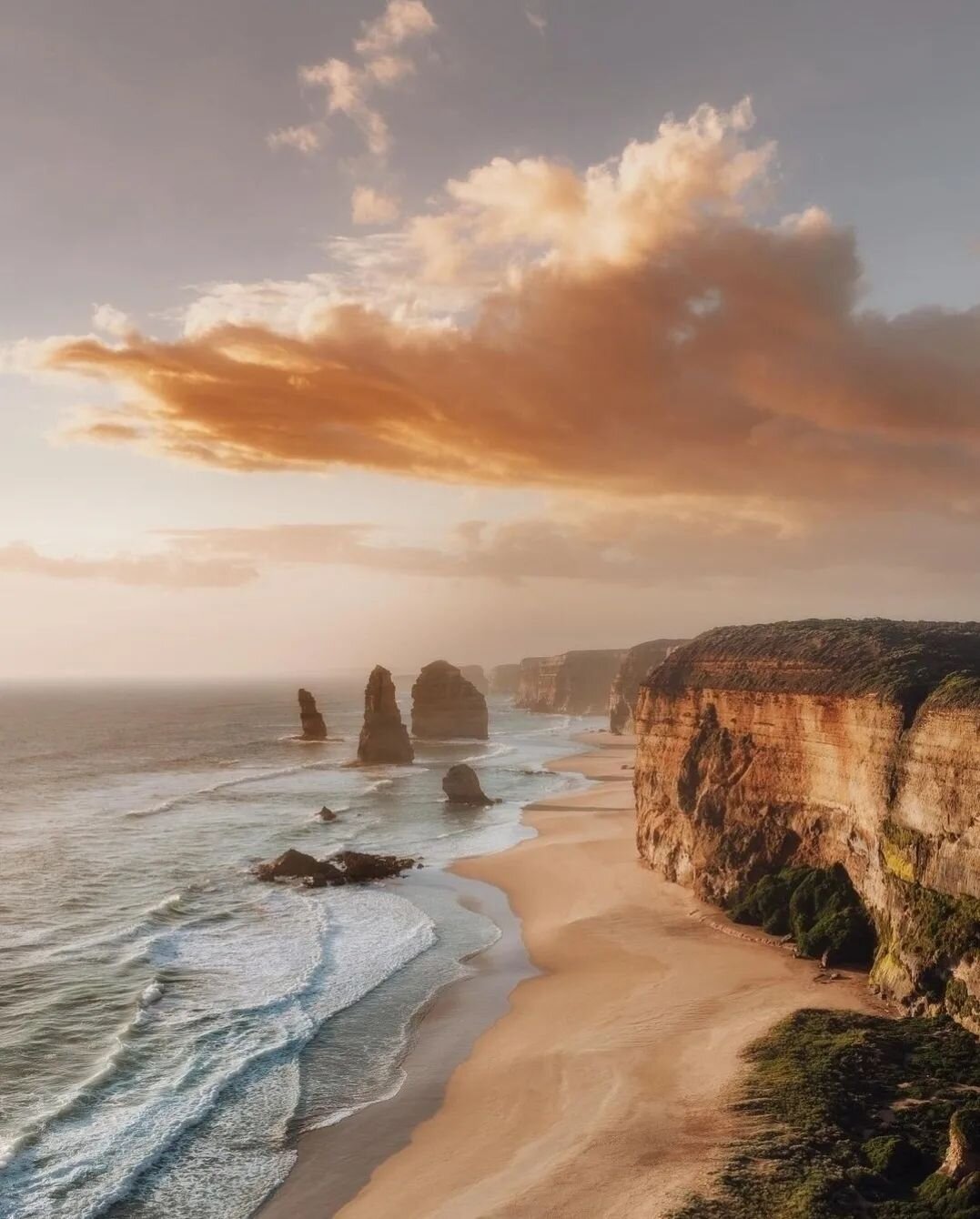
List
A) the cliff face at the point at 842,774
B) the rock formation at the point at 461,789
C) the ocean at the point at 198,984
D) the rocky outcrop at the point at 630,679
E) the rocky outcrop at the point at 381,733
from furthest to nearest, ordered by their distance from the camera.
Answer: the rocky outcrop at the point at 630,679 → the rocky outcrop at the point at 381,733 → the rock formation at the point at 461,789 → the cliff face at the point at 842,774 → the ocean at the point at 198,984

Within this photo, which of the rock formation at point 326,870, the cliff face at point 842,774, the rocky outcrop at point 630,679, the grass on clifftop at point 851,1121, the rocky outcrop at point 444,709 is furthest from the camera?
the rocky outcrop at point 630,679

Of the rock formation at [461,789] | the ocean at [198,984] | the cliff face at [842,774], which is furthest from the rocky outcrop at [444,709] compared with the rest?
the cliff face at [842,774]

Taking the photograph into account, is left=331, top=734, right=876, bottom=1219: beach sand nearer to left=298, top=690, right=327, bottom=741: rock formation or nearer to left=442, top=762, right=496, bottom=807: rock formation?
left=442, top=762, right=496, bottom=807: rock formation

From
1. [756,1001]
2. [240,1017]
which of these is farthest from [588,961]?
[240,1017]

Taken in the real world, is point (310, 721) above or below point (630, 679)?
below

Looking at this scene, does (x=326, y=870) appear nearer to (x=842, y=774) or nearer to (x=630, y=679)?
(x=842, y=774)

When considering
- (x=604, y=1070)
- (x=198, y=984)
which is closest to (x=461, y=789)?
(x=198, y=984)

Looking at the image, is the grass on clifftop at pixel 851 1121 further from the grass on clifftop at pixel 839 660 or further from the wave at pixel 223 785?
the wave at pixel 223 785
